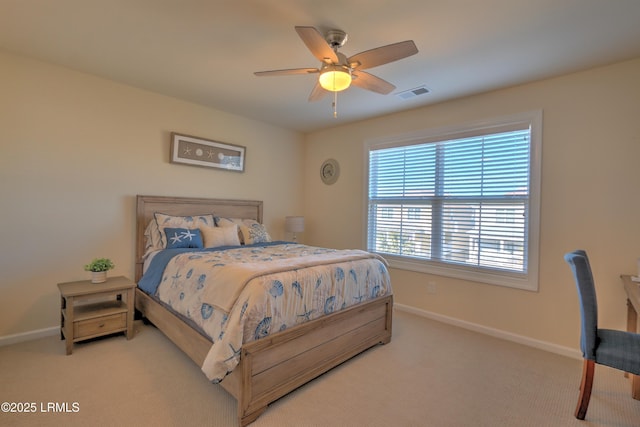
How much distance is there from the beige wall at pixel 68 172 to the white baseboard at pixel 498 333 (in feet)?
10.3

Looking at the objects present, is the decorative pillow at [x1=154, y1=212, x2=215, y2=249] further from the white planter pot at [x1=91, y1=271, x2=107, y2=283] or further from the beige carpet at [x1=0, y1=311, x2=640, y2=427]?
the beige carpet at [x1=0, y1=311, x2=640, y2=427]

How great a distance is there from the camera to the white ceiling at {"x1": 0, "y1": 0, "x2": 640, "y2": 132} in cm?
188

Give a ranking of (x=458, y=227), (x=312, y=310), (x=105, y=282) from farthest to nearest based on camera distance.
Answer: (x=458, y=227), (x=105, y=282), (x=312, y=310)

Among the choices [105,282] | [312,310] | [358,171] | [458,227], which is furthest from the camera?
[358,171]

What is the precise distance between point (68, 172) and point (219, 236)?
153cm

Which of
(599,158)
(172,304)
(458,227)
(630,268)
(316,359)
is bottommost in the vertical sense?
(316,359)

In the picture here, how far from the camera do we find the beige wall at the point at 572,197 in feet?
7.97

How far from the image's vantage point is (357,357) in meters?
2.53

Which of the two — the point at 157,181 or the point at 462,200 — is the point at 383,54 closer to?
the point at 462,200

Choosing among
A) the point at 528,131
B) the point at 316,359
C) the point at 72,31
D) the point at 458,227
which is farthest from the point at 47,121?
the point at 528,131

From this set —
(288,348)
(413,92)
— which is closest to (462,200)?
(413,92)

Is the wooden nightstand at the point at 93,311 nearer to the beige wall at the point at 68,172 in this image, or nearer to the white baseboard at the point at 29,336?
the white baseboard at the point at 29,336

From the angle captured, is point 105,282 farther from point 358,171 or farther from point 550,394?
point 550,394

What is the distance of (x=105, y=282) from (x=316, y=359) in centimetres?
210
